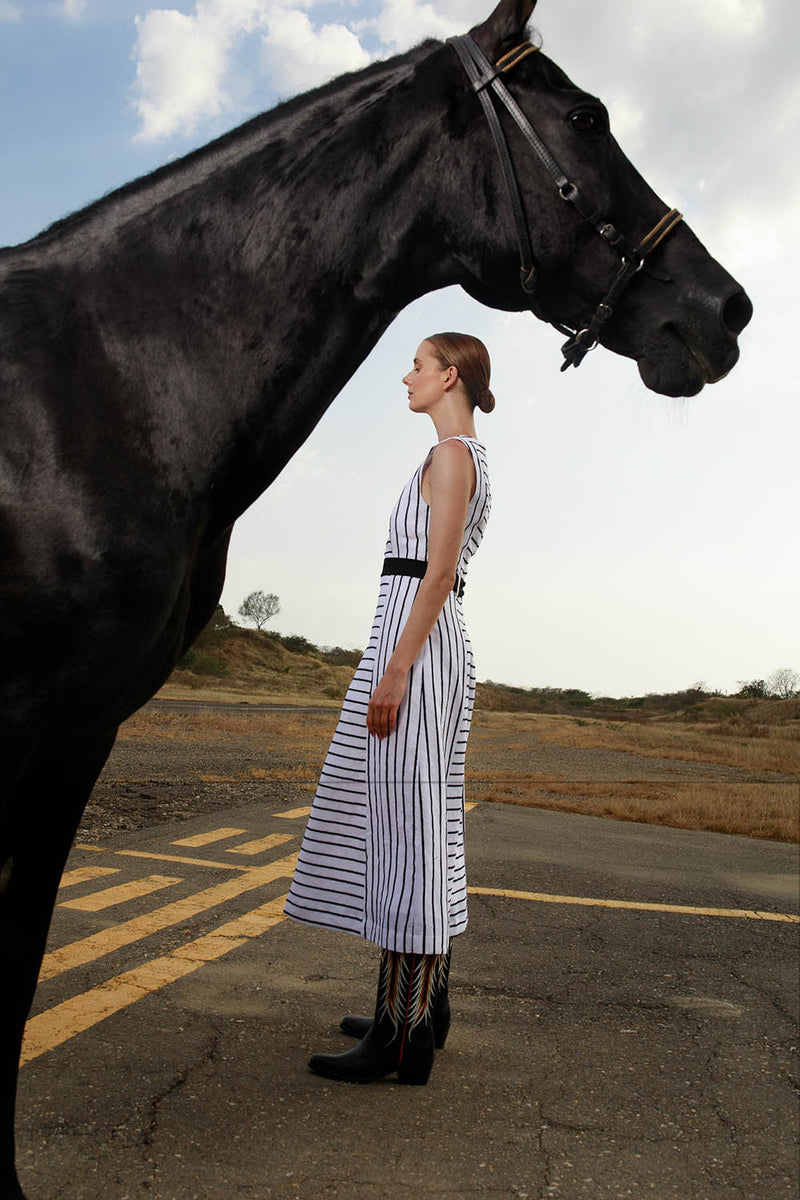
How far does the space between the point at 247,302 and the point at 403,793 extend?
150 centimetres

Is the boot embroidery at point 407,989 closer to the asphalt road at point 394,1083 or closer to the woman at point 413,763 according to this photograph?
the woman at point 413,763

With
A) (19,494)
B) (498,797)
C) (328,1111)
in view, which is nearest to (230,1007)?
(328,1111)

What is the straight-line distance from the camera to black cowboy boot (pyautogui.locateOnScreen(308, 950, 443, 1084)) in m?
2.59

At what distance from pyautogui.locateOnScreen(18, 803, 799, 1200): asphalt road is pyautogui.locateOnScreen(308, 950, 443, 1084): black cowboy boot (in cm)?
4

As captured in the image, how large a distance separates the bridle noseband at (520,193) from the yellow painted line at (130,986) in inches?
93.7

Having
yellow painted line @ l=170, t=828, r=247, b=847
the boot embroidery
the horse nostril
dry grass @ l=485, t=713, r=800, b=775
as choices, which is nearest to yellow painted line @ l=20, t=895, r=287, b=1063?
the boot embroidery

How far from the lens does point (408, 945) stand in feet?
8.43

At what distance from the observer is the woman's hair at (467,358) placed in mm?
2746

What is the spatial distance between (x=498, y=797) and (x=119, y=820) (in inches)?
164

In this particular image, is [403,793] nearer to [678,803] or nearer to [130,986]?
[130,986]

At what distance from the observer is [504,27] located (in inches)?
67.7

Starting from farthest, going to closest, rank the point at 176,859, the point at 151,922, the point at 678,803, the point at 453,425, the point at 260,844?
the point at 678,803
the point at 260,844
the point at 176,859
the point at 151,922
the point at 453,425

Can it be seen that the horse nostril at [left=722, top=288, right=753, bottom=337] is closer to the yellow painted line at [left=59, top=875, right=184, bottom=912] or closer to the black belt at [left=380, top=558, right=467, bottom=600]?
the black belt at [left=380, top=558, right=467, bottom=600]

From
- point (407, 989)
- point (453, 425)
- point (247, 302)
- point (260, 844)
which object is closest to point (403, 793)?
point (407, 989)
